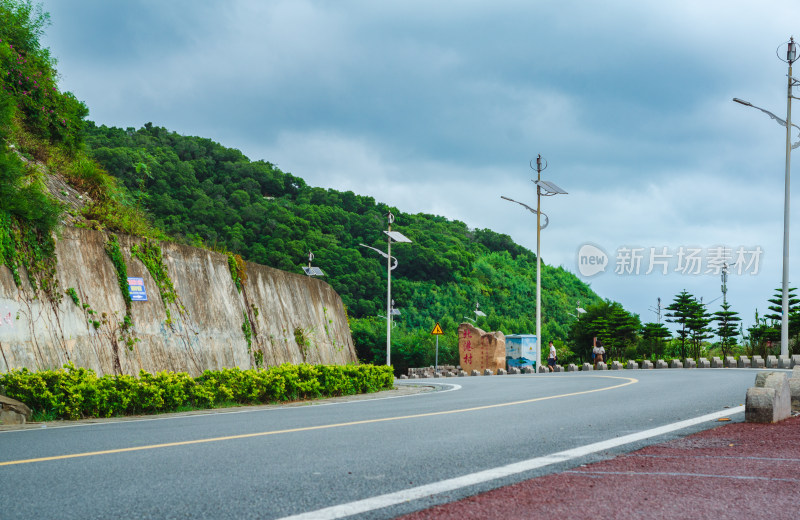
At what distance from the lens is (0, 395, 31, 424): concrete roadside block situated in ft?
33.2

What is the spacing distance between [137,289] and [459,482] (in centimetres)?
1258

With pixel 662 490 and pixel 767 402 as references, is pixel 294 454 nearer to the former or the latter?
pixel 662 490

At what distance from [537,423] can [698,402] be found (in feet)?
13.7

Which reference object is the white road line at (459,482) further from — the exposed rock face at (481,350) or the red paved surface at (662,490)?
the exposed rock face at (481,350)

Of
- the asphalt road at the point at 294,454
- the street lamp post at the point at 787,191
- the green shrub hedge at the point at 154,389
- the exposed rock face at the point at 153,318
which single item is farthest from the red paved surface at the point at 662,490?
the street lamp post at the point at 787,191

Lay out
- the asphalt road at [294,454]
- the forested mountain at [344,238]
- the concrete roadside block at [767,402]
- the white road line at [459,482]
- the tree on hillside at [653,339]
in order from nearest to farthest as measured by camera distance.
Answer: the white road line at [459,482]
the asphalt road at [294,454]
the concrete roadside block at [767,402]
the tree on hillside at [653,339]
the forested mountain at [344,238]

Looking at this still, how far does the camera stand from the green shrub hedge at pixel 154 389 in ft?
35.3

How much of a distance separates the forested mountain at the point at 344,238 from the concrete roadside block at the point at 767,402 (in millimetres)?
36557

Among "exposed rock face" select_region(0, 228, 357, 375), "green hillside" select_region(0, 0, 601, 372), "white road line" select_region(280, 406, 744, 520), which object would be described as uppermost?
"green hillside" select_region(0, 0, 601, 372)

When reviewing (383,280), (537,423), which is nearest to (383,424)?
(537,423)

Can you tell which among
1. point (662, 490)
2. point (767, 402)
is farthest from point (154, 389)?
point (662, 490)

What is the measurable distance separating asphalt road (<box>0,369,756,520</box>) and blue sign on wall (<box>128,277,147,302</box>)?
542 centimetres

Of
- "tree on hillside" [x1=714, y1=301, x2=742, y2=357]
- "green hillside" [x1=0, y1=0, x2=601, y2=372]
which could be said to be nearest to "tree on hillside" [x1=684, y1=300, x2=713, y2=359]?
"tree on hillside" [x1=714, y1=301, x2=742, y2=357]

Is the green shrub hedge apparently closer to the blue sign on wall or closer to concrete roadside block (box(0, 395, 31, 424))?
concrete roadside block (box(0, 395, 31, 424))
